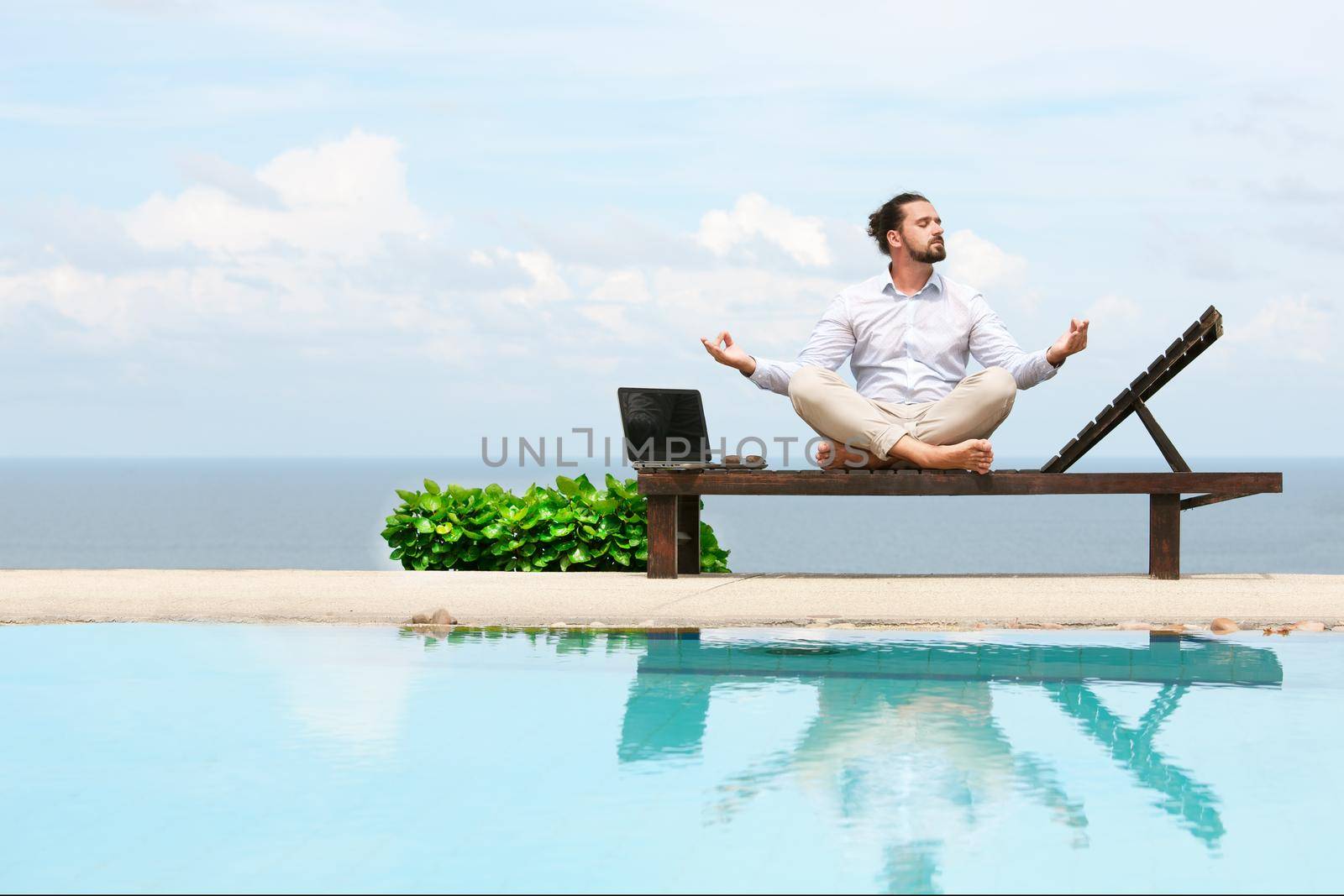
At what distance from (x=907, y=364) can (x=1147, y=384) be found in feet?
4.69

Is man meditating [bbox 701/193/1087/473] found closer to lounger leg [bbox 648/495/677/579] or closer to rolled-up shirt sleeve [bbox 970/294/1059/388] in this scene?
rolled-up shirt sleeve [bbox 970/294/1059/388]

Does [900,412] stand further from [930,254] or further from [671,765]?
[671,765]

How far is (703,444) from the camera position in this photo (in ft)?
33.6

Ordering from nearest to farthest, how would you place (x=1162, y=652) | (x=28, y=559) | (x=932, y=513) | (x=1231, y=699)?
1. (x=1231, y=699)
2. (x=1162, y=652)
3. (x=28, y=559)
4. (x=932, y=513)

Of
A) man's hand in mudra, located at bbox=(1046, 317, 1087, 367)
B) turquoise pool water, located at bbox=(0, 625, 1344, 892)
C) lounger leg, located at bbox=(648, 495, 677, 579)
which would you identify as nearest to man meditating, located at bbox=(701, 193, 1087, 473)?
man's hand in mudra, located at bbox=(1046, 317, 1087, 367)

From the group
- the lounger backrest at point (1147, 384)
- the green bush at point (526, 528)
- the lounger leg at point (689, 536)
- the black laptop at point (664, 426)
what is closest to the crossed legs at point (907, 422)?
the lounger backrest at point (1147, 384)

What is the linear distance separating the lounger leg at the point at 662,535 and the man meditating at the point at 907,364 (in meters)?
0.97

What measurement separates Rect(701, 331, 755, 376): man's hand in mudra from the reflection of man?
734 mm

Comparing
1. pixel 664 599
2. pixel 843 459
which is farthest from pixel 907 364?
pixel 664 599

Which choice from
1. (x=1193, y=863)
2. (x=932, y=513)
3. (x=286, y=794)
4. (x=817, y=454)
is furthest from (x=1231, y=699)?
(x=932, y=513)

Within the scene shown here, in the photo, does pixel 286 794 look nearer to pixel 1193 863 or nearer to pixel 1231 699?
pixel 1193 863

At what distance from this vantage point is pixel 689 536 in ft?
32.9

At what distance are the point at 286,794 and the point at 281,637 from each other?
290cm

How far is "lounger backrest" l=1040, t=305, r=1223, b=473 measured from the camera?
28.8 ft
